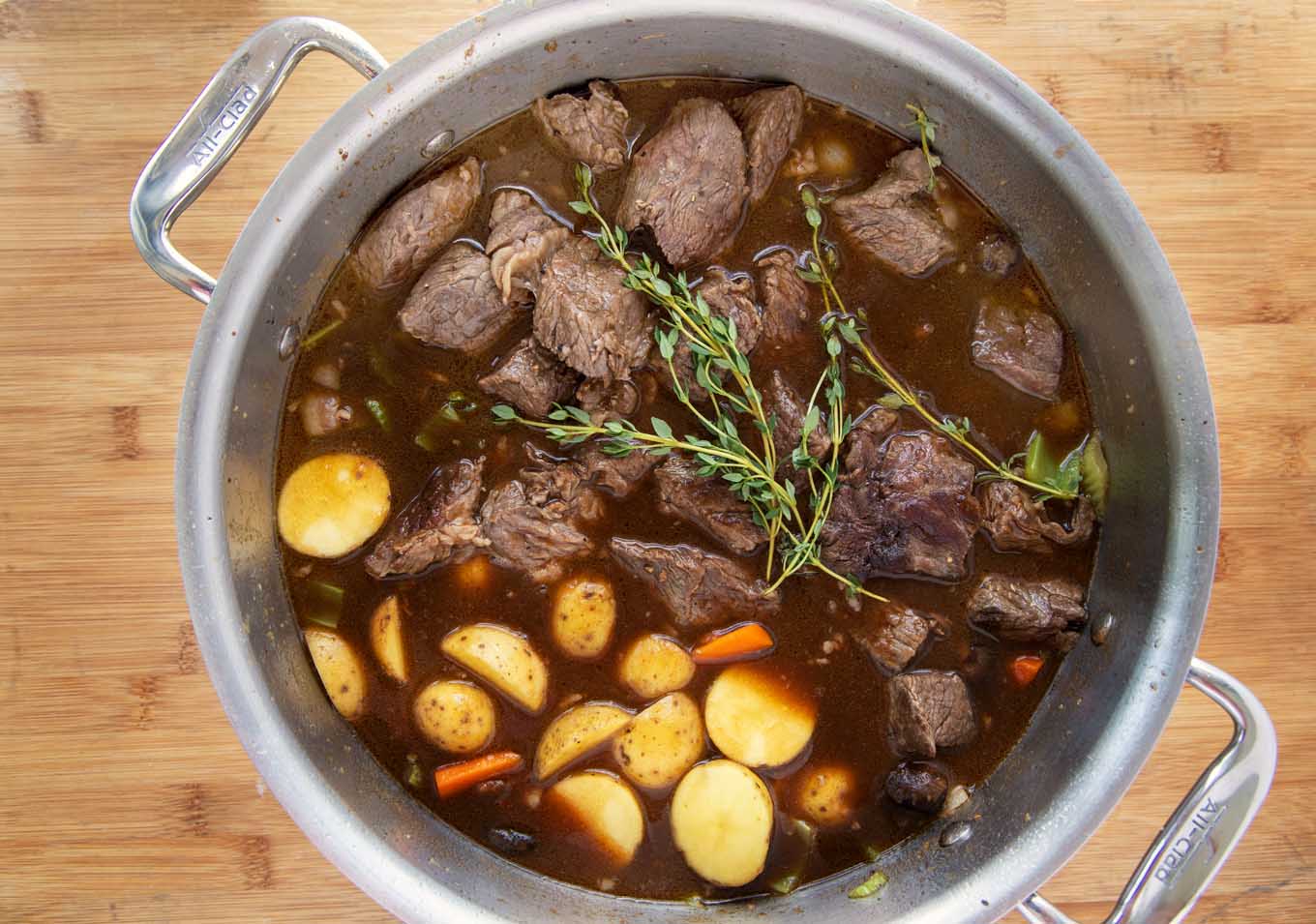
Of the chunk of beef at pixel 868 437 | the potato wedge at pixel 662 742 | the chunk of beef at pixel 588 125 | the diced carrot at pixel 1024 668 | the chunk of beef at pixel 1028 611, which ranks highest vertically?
the chunk of beef at pixel 588 125

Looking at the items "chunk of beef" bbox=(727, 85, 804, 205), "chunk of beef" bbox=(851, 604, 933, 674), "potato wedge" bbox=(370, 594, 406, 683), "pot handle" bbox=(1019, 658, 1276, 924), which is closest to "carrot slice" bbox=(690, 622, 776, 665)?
"chunk of beef" bbox=(851, 604, 933, 674)

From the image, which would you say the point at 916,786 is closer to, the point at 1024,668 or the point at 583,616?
the point at 1024,668

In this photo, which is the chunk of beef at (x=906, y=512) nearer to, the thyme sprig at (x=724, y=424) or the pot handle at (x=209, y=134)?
the thyme sprig at (x=724, y=424)

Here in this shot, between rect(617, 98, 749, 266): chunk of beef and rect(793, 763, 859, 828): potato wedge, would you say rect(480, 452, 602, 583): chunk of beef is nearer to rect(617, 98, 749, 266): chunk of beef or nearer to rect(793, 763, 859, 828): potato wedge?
rect(617, 98, 749, 266): chunk of beef

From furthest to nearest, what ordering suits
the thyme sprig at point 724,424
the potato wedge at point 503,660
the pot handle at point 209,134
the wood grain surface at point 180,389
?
1. the wood grain surface at point 180,389
2. the potato wedge at point 503,660
3. the thyme sprig at point 724,424
4. the pot handle at point 209,134

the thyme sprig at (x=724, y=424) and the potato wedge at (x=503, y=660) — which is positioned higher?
the thyme sprig at (x=724, y=424)

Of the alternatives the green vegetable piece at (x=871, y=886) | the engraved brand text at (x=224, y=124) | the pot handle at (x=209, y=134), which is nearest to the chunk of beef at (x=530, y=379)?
the pot handle at (x=209, y=134)

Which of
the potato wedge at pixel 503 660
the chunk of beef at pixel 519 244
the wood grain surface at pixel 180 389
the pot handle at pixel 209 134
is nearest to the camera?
the pot handle at pixel 209 134
